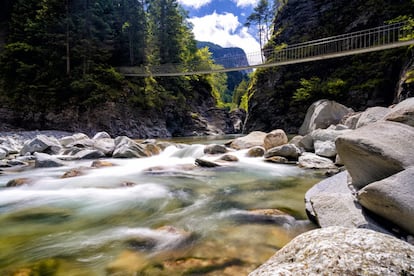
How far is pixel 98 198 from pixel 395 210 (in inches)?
171

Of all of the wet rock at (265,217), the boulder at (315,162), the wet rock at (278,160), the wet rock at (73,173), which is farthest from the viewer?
the wet rock at (278,160)

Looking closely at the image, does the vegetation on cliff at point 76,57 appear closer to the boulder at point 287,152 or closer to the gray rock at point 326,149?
the boulder at point 287,152

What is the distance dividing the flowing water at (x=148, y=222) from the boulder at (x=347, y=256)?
814mm

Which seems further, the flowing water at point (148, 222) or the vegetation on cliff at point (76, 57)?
the vegetation on cliff at point (76, 57)

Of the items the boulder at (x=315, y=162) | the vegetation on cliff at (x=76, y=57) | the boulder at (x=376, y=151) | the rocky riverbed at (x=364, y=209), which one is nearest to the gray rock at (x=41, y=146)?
the rocky riverbed at (x=364, y=209)

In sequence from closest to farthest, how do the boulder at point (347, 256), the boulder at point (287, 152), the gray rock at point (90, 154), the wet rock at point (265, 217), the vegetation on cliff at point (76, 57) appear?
the boulder at point (347, 256) < the wet rock at point (265, 217) < the boulder at point (287, 152) < the gray rock at point (90, 154) < the vegetation on cliff at point (76, 57)

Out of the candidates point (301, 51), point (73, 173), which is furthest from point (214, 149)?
point (301, 51)

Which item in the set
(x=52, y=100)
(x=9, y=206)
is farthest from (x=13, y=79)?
(x=9, y=206)

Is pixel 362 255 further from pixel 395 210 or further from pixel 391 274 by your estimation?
pixel 395 210

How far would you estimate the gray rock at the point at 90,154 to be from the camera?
918 centimetres

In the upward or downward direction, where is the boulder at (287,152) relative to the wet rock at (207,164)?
upward

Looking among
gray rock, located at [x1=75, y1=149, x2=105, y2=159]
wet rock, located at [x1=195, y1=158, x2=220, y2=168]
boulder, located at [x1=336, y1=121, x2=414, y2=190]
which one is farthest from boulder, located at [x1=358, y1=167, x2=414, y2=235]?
gray rock, located at [x1=75, y1=149, x2=105, y2=159]

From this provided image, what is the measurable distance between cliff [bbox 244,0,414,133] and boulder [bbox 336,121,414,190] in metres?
12.4

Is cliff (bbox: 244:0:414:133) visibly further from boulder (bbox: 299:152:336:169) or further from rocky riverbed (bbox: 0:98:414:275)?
rocky riverbed (bbox: 0:98:414:275)
